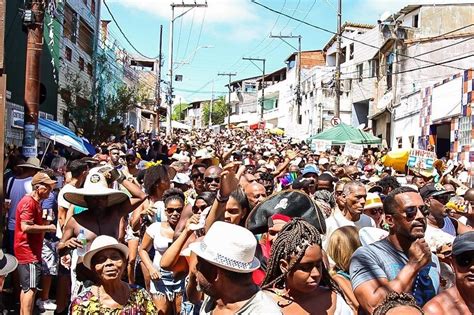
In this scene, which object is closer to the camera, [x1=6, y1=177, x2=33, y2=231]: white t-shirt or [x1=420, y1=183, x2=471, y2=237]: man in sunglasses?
[x1=420, y1=183, x2=471, y2=237]: man in sunglasses

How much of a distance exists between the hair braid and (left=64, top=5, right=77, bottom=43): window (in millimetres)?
21604

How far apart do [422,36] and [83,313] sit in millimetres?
28455

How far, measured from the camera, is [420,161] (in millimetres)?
13055

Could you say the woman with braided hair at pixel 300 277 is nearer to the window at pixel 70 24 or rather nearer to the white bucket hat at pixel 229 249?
the white bucket hat at pixel 229 249

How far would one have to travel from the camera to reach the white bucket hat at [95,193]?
555cm

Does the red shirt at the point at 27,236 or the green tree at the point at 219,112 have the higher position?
the green tree at the point at 219,112

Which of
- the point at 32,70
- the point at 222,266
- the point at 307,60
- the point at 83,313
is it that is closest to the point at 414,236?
the point at 222,266

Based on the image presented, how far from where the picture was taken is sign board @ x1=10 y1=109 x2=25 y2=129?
12492 millimetres

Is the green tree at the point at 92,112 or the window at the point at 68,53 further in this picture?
the window at the point at 68,53

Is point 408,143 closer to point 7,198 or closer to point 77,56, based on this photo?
point 77,56

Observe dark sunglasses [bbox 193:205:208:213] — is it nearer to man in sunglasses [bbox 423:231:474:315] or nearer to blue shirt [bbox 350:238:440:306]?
blue shirt [bbox 350:238:440:306]

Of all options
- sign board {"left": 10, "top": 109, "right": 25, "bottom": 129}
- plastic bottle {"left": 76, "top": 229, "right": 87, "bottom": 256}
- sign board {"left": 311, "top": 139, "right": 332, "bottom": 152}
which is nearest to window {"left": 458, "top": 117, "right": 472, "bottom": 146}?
sign board {"left": 311, "top": 139, "right": 332, "bottom": 152}

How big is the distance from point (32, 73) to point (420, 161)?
307 inches

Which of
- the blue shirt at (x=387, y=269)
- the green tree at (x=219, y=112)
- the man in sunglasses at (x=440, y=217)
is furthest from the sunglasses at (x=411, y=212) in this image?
the green tree at (x=219, y=112)
